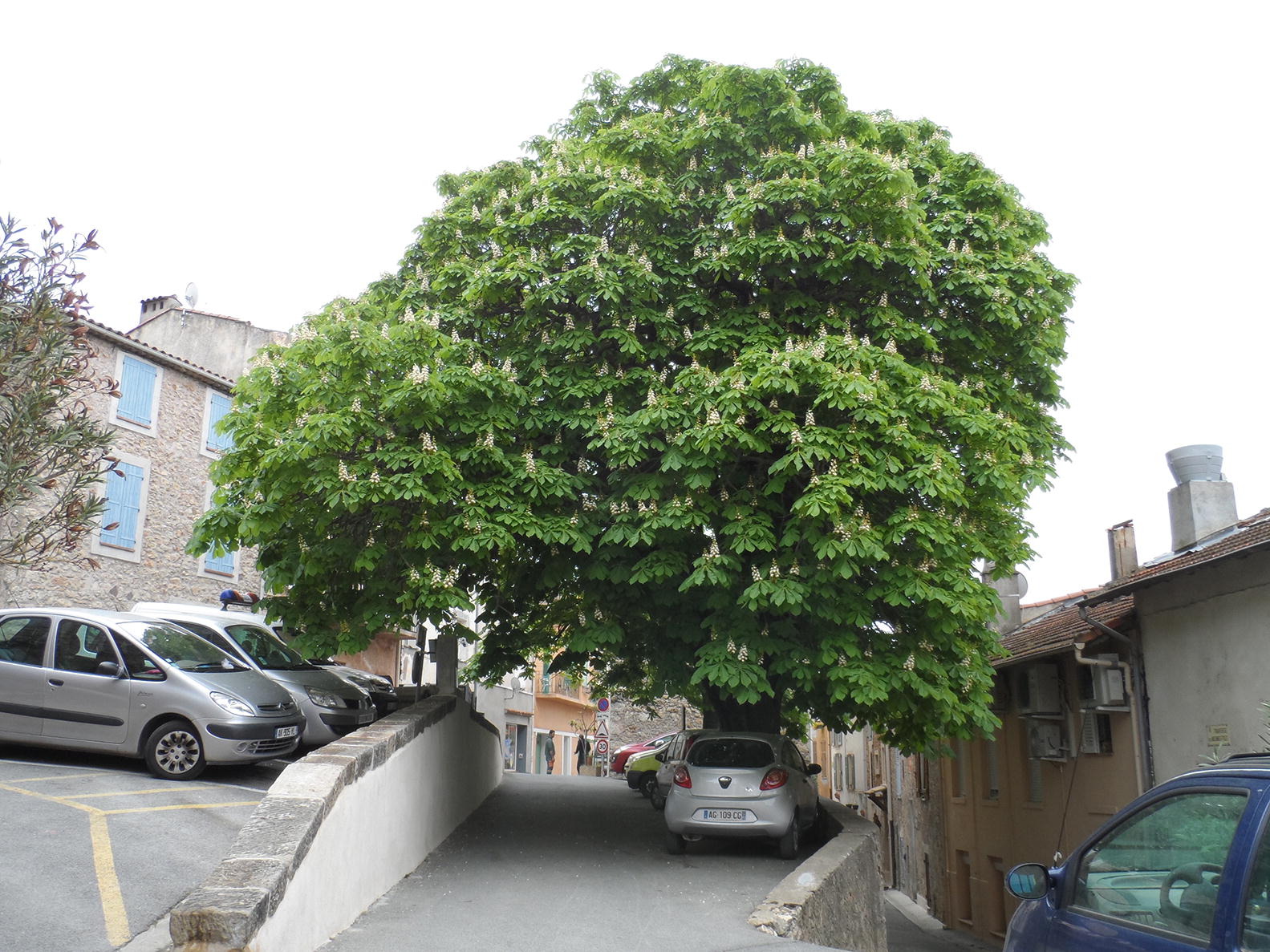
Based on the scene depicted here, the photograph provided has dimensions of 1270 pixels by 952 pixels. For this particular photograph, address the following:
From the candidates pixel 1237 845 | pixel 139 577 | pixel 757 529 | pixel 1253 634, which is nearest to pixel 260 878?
pixel 1237 845

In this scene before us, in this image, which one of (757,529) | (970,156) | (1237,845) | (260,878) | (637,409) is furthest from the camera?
(970,156)

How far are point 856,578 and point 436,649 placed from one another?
633 centimetres

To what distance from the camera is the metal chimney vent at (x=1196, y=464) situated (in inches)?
735

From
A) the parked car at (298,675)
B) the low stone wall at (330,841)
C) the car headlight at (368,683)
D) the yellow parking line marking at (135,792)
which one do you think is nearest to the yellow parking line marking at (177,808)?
the yellow parking line marking at (135,792)

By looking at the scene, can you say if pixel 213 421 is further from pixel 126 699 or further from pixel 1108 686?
pixel 1108 686

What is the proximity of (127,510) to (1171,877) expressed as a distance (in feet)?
74.4

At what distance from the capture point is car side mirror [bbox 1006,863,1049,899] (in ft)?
15.7

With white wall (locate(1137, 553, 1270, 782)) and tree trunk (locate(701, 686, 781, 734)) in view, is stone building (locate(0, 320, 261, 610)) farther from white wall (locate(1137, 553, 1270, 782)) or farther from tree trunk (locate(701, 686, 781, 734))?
white wall (locate(1137, 553, 1270, 782))

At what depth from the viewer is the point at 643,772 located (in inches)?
933

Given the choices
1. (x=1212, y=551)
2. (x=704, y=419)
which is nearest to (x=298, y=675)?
(x=704, y=419)

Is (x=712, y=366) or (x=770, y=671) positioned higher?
(x=712, y=366)

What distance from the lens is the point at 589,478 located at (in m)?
13.1

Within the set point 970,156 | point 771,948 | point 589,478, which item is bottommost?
point 771,948

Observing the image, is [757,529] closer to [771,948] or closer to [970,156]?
[771,948]
